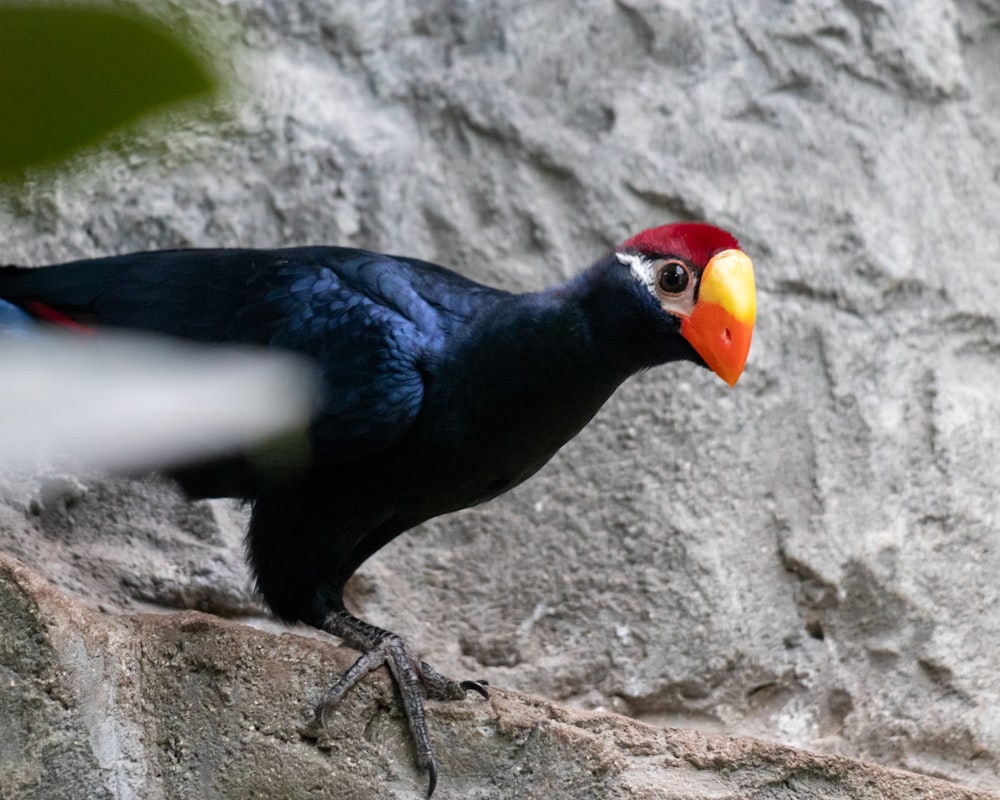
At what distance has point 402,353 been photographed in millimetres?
2258

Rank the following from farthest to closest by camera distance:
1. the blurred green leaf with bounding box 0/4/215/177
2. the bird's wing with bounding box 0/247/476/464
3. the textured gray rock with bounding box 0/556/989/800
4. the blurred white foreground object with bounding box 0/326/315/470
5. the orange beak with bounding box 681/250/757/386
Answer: the bird's wing with bounding box 0/247/476/464
the orange beak with bounding box 681/250/757/386
the textured gray rock with bounding box 0/556/989/800
the blurred white foreground object with bounding box 0/326/315/470
the blurred green leaf with bounding box 0/4/215/177

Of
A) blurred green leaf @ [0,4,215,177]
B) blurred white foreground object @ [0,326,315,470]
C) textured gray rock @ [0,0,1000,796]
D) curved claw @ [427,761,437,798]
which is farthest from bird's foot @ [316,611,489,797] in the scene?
blurred green leaf @ [0,4,215,177]

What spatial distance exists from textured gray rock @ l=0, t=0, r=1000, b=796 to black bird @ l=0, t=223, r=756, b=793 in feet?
1.78

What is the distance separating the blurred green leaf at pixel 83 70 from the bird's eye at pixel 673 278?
1663 mm

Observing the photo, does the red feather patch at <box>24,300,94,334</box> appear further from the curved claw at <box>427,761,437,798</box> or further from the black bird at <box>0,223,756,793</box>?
the curved claw at <box>427,761,437,798</box>

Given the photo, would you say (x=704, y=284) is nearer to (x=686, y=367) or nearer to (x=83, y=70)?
(x=686, y=367)

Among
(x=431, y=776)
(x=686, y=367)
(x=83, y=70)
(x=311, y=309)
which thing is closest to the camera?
(x=83, y=70)

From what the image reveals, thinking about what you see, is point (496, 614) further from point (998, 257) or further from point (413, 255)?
point (998, 257)

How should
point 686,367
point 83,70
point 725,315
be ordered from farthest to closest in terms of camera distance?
point 686,367 → point 725,315 → point 83,70

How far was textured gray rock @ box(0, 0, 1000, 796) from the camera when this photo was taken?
2.88 meters

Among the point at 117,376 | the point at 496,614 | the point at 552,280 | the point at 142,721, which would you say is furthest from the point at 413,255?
the point at 117,376

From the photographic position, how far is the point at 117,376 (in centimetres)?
119

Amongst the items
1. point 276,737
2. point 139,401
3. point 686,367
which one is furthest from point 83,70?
point 686,367

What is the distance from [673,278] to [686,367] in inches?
37.1
